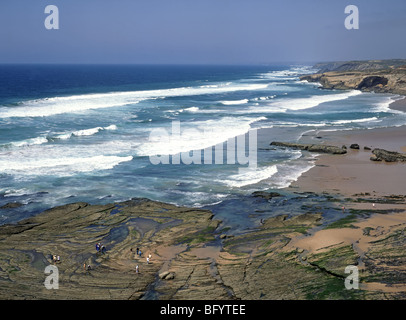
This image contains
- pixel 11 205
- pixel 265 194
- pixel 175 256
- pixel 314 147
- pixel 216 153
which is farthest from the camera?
pixel 314 147

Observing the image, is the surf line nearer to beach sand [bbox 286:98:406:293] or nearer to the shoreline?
beach sand [bbox 286:98:406:293]

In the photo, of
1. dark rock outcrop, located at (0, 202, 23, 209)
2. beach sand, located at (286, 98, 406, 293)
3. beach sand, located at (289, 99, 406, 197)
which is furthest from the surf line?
dark rock outcrop, located at (0, 202, 23, 209)

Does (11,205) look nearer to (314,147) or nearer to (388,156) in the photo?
(314,147)

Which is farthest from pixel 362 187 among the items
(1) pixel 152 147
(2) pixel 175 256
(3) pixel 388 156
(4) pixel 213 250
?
(1) pixel 152 147

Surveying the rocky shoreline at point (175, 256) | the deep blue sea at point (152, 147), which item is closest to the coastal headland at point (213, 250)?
the rocky shoreline at point (175, 256)

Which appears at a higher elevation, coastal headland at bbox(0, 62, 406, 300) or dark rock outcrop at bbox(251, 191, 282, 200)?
dark rock outcrop at bbox(251, 191, 282, 200)
